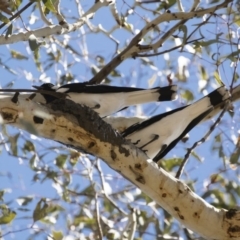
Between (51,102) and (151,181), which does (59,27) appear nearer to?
(51,102)

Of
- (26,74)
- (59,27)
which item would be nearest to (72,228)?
(26,74)

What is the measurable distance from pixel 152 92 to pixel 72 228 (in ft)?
6.32

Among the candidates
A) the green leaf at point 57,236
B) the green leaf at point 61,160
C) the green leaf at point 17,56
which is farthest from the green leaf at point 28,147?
the green leaf at point 57,236

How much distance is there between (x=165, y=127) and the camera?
303 cm

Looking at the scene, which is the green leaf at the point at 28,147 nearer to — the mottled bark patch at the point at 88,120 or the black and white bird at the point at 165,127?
the black and white bird at the point at 165,127

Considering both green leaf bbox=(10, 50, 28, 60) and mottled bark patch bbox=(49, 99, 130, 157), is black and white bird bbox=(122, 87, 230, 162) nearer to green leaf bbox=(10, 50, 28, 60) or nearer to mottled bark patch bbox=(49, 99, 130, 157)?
mottled bark patch bbox=(49, 99, 130, 157)

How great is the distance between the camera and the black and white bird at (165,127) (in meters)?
2.94

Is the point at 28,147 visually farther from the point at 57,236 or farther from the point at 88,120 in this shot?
the point at 88,120

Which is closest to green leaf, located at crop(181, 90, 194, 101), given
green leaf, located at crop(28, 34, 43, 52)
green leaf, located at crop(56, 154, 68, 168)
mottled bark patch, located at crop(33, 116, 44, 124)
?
green leaf, located at crop(56, 154, 68, 168)

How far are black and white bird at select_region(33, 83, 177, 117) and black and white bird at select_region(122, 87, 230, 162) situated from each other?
86mm

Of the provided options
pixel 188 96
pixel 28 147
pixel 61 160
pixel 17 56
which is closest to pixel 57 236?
pixel 61 160

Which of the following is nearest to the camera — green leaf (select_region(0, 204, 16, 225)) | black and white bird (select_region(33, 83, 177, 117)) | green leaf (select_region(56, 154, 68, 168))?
black and white bird (select_region(33, 83, 177, 117))

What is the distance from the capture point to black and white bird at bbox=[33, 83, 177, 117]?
2930 millimetres

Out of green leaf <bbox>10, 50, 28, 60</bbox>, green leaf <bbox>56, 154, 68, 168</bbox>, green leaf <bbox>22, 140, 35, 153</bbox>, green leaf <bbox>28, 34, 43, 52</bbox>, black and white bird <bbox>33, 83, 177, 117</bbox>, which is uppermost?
green leaf <bbox>10, 50, 28, 60</bbox>
